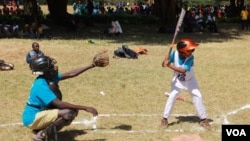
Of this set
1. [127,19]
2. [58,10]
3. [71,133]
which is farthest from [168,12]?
[71,133]

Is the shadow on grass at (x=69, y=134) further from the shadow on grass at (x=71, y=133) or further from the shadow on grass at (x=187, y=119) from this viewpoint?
the shadow on grass at (x=187, y=119)

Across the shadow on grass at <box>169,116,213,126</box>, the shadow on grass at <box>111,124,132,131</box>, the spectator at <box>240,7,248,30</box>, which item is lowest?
the spectator at <box>240,7,248,30</box>

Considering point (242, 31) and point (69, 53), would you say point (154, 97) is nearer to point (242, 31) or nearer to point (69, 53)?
point (69, 53)

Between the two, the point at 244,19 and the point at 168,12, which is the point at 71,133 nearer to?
the point at 168,12

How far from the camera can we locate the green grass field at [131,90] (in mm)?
7434

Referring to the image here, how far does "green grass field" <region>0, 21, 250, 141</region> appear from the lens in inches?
293

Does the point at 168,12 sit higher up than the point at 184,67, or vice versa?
the point at 184,67

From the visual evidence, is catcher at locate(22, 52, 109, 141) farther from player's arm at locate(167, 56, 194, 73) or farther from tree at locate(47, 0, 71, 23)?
tree at locate(47, 0, 71, 23)

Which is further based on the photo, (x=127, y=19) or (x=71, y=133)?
(x=127, y=19)

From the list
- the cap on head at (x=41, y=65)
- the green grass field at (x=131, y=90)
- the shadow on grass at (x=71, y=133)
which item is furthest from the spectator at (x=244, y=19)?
the cap on head at (x=41, y=65)

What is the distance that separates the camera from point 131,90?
10719mm

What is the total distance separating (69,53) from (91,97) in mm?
6867

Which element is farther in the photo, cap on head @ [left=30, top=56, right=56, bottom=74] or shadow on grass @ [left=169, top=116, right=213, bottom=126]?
shadow on grass @ [left=169, top=116, right=213, bottom=126]

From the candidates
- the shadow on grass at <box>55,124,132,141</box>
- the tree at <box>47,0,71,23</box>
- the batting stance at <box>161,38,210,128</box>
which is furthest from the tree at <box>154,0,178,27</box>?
the shadow on grass at <box>55,124,132,141</box>
